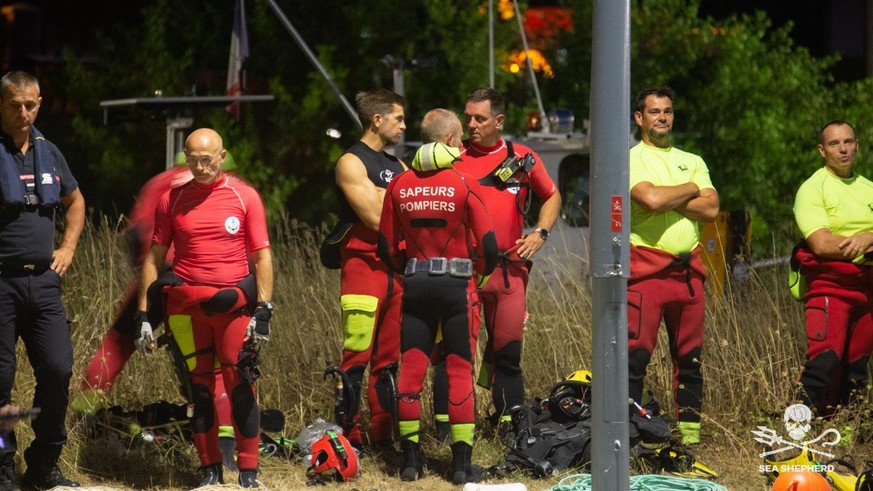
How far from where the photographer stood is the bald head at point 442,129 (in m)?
8.32

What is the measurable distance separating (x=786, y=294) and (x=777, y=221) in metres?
6.95

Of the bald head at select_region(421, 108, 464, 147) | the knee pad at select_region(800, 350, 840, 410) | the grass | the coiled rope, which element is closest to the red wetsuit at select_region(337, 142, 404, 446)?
the grass

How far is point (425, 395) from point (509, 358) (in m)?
1.20

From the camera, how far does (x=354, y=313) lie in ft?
27.8

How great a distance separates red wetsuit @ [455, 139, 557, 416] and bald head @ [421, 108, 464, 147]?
35 centimetres

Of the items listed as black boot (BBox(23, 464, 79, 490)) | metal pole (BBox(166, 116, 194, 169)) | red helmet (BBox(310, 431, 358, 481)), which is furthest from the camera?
metal pole (BBox(166, 116, 194, 169))

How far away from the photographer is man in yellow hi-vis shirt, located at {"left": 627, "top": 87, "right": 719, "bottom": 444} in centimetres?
818

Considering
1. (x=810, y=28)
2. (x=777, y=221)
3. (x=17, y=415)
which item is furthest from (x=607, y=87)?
(x=810, y=28)

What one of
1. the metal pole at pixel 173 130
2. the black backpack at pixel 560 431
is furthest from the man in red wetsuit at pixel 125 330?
the metal pole at pixel 173 130

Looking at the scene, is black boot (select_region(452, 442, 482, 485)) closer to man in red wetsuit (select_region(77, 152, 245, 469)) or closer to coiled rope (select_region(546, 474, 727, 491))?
coiled rope (select_region(546, 474, 727, 491))

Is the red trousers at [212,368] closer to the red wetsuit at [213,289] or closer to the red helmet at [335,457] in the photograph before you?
the red wetsuit at [213,289]

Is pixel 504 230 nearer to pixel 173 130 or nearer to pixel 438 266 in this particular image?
pixel 438 266

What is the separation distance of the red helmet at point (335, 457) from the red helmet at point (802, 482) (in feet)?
7.91

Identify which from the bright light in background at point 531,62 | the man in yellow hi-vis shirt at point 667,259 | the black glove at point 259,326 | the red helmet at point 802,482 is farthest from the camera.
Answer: the bright light in background at point 531,62
